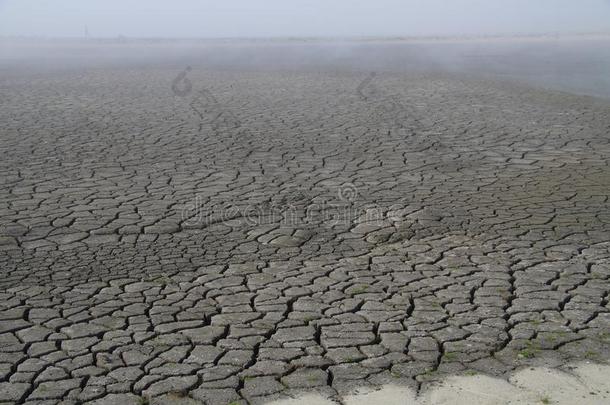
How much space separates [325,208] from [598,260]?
7.88ft

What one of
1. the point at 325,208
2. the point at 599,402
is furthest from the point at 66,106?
the point at 599,402

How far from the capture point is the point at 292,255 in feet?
19.7

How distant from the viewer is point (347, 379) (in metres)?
4.06

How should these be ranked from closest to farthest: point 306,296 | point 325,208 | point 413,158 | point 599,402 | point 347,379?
point 599,402 → point 347,379 → point 306,296 → point 325,208 → point 413,158

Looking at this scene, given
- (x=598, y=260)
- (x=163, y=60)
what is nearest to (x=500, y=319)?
(x=598, y=260)

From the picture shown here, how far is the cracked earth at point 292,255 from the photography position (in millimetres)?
4238

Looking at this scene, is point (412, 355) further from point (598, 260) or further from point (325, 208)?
point (325, 208)

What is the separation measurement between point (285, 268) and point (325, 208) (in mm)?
1662

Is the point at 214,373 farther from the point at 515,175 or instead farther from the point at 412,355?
the point at 515,175

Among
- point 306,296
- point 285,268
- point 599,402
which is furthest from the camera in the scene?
point 285,268

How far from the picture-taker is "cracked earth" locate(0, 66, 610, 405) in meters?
4.24

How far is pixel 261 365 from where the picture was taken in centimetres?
423

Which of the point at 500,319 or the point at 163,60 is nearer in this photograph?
the point at 500,319

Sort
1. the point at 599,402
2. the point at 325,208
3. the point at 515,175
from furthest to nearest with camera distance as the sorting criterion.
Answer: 1. the point at 515,175
2. the point at 325,208
3. the point at 599,402
